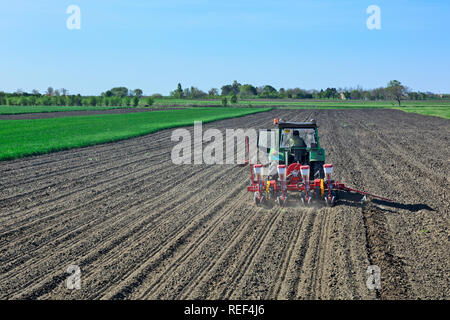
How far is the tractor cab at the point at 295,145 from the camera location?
37.4 feet

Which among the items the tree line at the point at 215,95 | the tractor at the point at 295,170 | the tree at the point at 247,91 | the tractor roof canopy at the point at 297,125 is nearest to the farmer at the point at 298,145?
the tractor at the point at 295,170

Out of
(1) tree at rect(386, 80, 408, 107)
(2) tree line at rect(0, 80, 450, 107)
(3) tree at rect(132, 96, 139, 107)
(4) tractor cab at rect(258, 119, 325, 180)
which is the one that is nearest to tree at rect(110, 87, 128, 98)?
(2) tree line at rect(0, 80, 450, 107)

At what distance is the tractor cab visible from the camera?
11406mm

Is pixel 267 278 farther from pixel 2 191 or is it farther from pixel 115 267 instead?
pixel 2 191

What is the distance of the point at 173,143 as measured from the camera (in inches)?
1009

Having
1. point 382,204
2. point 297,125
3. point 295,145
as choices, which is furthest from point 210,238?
point 382,204

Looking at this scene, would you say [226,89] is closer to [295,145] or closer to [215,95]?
[215,95]

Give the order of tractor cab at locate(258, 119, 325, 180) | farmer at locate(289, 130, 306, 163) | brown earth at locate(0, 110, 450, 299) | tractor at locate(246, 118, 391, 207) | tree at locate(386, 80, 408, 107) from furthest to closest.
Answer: tree at locate(386, 80, 408, 107), farmer at locate(289, 130, 306, 163), tractor cab at locate(258, 119, 325, 180), tractor at locate(246, 118, 391, 207), brown earth at locate(0, 110, 450, 299)

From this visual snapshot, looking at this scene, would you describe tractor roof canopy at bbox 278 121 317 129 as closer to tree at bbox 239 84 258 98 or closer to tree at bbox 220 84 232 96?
tree at bbox 239 84 258 98

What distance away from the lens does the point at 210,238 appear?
8.62 meters

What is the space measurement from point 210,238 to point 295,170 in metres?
3.34

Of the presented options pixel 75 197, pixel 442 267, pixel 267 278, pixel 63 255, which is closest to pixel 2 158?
pixel 75 197

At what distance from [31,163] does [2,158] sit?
1.62 m

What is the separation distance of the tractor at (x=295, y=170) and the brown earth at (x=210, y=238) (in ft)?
1.52
